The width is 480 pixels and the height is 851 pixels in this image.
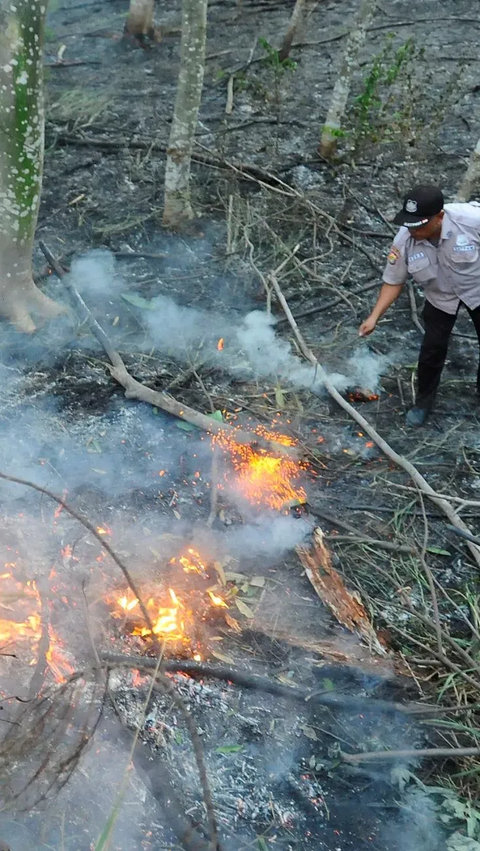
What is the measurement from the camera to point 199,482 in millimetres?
4922

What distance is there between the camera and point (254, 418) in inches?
215

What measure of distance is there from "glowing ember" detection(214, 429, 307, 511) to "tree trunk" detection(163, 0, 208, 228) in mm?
3383

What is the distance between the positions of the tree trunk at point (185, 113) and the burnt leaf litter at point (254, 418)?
1.04 ft

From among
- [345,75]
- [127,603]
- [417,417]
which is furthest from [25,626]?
[345,75]

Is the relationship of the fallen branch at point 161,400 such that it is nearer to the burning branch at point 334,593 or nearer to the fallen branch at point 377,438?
the fallen branch at point 377,438

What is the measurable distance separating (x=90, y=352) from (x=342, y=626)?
10.5 feet

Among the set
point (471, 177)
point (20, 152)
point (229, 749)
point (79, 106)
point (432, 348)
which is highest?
point (20, 152)

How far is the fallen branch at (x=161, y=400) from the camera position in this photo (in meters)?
5.11

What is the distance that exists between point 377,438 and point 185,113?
3998mm

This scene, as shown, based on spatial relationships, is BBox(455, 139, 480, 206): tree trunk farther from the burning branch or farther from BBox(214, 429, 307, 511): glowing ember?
the burning branch

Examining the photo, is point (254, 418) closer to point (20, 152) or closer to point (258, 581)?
point (258, 581)

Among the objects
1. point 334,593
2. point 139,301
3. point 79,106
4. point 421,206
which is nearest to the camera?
point 334,593

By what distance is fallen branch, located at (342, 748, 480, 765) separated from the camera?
3.29 m

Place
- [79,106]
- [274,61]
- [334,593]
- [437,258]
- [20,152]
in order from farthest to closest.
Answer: [79,106] < [274,61] < [20,152] < [437,258] < [334,593]
